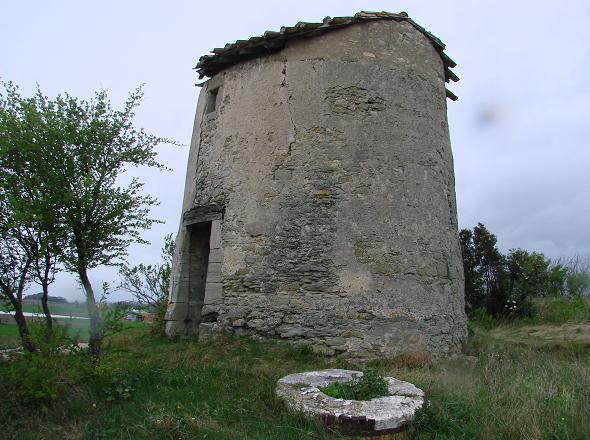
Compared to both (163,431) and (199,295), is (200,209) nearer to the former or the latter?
(199,295)

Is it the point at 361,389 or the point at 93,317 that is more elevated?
the point at 93,317

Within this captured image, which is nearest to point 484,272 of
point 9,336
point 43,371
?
point 9,336

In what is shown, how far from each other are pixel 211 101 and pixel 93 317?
4794mm

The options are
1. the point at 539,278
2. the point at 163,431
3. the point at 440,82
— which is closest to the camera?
the point at 163,431

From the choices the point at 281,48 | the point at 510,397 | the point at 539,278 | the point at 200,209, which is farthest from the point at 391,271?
the point at 539,278

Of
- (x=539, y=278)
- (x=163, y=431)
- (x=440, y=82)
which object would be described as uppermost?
(x=440, y=82)

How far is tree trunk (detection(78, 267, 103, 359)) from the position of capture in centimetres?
584

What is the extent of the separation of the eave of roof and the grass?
491 cm

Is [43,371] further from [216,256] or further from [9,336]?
[9,336]

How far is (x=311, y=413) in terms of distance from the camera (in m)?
4.36

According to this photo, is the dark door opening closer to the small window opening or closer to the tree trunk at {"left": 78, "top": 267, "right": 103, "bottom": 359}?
the small window opening

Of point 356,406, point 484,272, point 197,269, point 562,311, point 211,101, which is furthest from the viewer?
point 484,272

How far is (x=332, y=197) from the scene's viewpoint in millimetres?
7668

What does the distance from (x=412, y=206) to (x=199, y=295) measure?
13.5 feet
